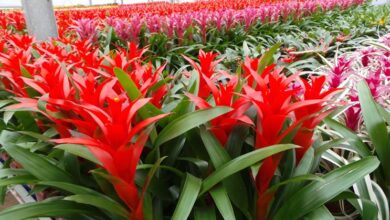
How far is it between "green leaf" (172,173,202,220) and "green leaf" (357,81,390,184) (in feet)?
2.01

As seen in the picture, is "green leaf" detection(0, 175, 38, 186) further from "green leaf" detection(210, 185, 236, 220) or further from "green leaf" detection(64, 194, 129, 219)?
"green leaf" detection(210, 185, 236, 220)

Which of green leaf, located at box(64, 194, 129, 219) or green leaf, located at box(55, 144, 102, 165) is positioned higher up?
green leaf, located at box(55, 144, 102, 165)

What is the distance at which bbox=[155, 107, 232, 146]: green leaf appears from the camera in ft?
3.20

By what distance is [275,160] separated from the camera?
977mm

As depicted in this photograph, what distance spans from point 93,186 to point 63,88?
363 millimetres

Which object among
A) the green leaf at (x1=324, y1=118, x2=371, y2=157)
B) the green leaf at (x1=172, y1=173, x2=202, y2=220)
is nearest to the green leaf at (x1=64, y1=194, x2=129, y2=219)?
the green leaf at (x1=172, y1=173, x2=202, y2=220)

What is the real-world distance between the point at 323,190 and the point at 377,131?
337 millimetres

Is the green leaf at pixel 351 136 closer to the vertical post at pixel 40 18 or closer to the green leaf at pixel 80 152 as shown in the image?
the green leaf at pixel 80 152

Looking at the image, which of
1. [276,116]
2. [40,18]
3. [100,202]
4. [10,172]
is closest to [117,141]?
[100,202]

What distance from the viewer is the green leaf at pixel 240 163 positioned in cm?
89

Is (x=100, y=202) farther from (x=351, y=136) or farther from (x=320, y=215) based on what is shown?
(x=351, y=136)

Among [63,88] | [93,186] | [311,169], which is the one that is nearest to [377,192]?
[311,169]

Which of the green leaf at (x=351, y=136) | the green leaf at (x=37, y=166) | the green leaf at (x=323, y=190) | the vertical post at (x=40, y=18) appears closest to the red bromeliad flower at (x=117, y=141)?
the green leaf at (x=37, y=166)

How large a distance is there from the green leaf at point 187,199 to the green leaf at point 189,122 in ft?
0.47
